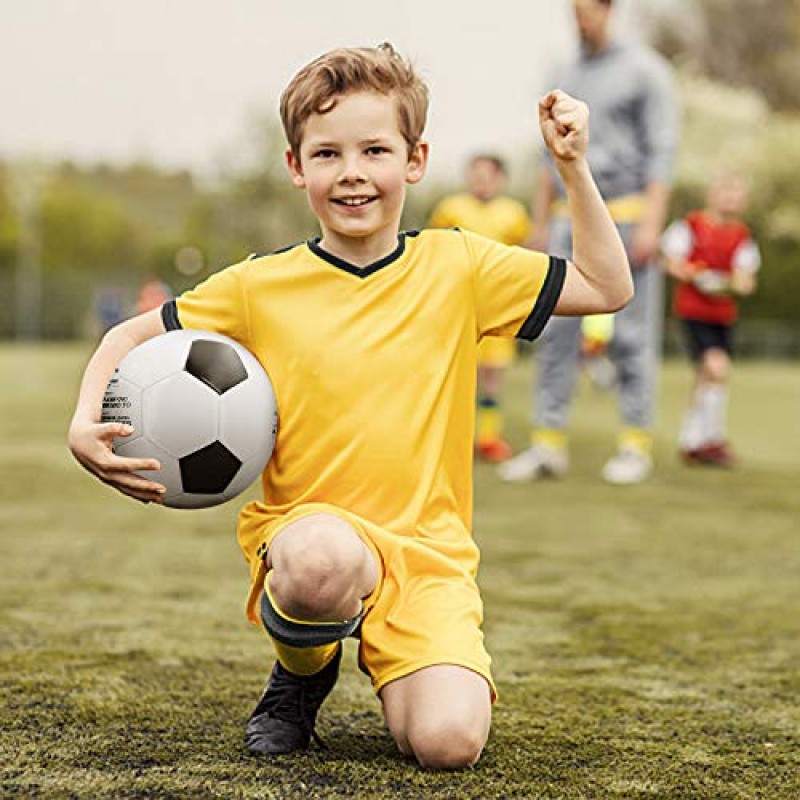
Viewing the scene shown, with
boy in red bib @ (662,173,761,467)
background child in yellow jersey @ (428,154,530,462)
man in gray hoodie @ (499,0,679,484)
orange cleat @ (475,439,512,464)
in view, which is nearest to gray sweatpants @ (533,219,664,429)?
man in gray hoodie @ (499,0,679,484)

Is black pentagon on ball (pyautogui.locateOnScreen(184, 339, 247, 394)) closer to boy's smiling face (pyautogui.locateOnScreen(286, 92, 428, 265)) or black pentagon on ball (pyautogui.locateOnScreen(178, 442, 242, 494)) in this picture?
black pentagon on ball (pyautogui.locateOnScreen(178, 442, 242, 494))

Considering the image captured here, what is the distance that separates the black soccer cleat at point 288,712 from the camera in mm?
2465

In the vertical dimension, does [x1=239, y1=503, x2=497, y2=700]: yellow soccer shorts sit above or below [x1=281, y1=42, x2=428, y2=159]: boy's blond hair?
below

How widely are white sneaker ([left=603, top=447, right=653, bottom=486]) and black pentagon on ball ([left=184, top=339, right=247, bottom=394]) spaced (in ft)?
15.4

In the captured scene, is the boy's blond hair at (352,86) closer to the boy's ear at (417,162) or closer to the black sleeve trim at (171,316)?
the boy's ear at (417,162)

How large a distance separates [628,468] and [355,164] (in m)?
4.84

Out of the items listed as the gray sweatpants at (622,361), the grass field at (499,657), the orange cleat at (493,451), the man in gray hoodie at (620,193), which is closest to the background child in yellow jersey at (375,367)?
the grass field at (499,657)

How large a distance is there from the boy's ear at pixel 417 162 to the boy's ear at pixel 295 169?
20 centimetres

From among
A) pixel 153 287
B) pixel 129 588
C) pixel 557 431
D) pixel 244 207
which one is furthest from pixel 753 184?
pixel 129 588

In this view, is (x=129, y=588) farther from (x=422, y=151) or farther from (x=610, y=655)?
(x=422, y=151)

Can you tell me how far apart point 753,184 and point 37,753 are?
3830 centimetres

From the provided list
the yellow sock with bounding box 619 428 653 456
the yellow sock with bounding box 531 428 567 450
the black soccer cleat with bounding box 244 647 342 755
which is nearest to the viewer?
the black soccer cleat with bounding box 244 647 342 755

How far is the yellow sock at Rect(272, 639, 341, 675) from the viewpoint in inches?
97.1

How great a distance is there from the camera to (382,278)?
269 cm
